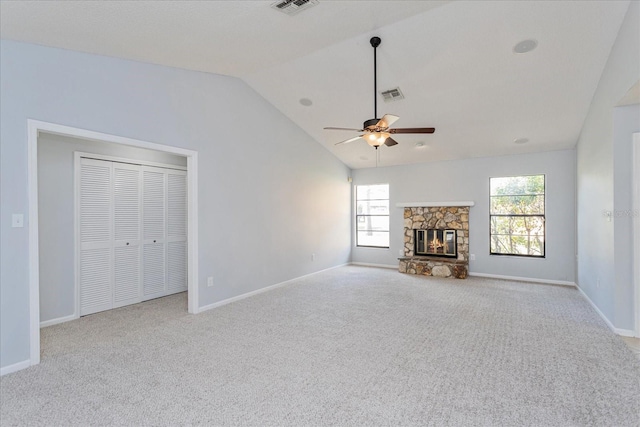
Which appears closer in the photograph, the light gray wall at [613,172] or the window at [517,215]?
the light gray wall at [613,172]

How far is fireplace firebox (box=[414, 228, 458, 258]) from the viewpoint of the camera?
699cm

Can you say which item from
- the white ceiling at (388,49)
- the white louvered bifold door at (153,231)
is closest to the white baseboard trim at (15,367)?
the white louvered bifold door at (153,231)

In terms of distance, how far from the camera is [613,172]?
3.57m

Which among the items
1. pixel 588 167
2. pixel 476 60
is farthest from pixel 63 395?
pixel 588 167

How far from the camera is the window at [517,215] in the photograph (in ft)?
20.5

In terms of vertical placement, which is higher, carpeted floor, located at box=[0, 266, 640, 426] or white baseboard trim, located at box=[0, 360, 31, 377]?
white baseboard trim, located at box=[0, 360, 31, 377]

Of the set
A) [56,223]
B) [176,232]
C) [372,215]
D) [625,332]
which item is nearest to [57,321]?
[56,223]

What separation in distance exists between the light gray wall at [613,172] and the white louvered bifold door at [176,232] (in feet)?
19.3

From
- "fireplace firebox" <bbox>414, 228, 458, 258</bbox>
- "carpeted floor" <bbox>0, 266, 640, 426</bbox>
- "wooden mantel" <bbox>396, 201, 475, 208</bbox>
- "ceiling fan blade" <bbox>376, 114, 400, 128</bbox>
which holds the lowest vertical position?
"carpeted floor" <bbox>0, 266, 640, 426</bbox>

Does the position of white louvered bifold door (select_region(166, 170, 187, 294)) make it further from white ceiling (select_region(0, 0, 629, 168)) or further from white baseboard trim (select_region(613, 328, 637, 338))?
white baseboard trim (select_region(613, 328, 637, 338))

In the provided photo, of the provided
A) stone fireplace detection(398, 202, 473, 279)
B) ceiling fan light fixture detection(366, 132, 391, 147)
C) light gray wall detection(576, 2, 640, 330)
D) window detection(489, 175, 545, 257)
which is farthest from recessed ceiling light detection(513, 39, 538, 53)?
stone fireplace detection(398, 202, 473, 279)

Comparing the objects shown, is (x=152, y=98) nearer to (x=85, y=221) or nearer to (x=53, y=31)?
(x=53, y=31)

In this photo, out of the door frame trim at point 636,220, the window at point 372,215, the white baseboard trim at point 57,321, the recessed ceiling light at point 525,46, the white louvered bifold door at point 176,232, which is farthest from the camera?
the window at point 372,215

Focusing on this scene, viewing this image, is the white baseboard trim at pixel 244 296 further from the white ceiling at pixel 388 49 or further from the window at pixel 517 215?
the window at pixel 517 215
